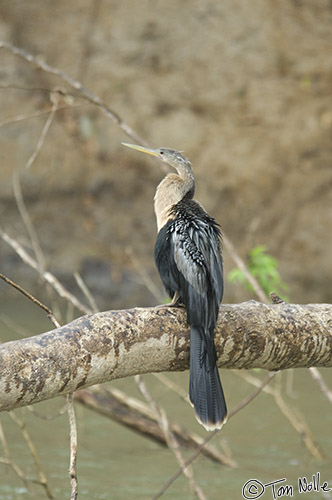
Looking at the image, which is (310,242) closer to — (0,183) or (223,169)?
(223,169)

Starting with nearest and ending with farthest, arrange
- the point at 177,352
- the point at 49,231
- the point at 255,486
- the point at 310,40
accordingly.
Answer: the point at 177,352, the point at 255,486, the point at 310,40, the point at 49,231

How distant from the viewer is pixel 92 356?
5.09 feet

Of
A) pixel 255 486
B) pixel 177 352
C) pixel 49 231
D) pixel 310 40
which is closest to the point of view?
pixel 177 352

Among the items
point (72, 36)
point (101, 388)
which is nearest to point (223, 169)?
point (72, 36)

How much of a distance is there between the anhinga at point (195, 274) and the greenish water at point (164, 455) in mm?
1053

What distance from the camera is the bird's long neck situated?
95.2 inches

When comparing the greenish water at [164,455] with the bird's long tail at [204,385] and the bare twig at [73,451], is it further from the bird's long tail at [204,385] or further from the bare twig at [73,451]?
the bare twig at [73,451]

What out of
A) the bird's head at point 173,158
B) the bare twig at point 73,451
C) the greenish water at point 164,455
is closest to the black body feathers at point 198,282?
the bird's head at point 173,158

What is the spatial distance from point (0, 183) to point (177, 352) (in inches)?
229
